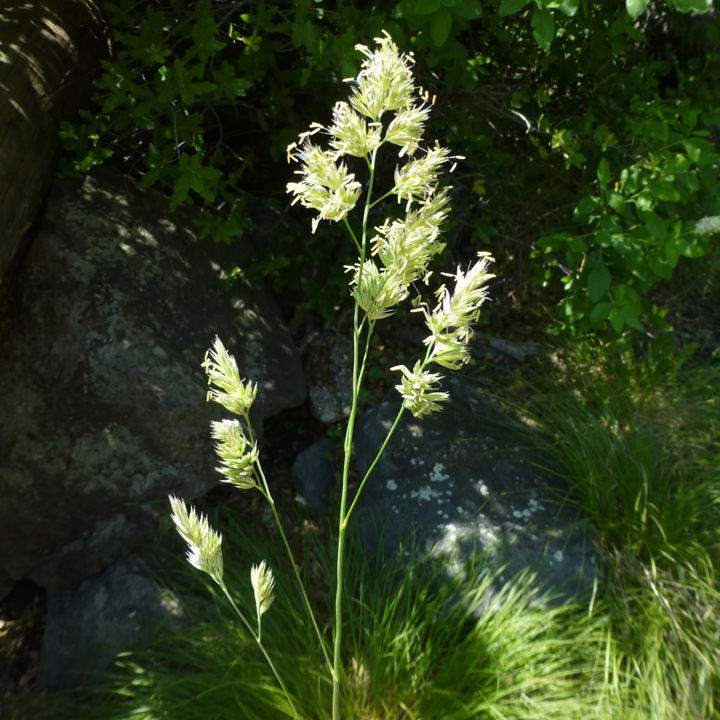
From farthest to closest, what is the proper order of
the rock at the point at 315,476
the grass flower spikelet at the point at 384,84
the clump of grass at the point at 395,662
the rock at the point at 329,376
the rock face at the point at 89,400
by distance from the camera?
the rock at the point at 329,376, the rock at the point at 315,476, the rock face at the point at 89,400, the clump of grass at the point at 395,662, the grass flower spikelet at the point at 384,84

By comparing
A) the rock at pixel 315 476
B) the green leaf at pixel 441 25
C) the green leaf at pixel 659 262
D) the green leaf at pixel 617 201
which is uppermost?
the green leaf at pixel 441 25

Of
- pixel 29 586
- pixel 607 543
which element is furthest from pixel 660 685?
pixel 29 586

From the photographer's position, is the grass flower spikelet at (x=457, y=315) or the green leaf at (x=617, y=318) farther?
the green leaf at (x=617, y=318)

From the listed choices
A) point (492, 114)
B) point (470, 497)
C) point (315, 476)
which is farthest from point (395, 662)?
point (492, 114)

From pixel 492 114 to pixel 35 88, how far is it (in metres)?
2.35

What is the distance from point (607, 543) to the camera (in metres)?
2.62

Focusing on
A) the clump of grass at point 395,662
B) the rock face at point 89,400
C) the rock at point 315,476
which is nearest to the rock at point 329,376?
the rock at point 315,476

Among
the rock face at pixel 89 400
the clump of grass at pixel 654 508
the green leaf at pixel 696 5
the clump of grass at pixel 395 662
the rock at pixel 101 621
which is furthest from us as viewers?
the rock face at pixel 89 400

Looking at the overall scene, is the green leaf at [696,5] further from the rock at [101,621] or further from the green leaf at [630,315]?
the rock at [101,621]

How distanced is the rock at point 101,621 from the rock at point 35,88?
52.7 inches

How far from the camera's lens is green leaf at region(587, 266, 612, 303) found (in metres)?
2.55

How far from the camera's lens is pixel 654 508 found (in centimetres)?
258

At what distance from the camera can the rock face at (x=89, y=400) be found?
2613 mm

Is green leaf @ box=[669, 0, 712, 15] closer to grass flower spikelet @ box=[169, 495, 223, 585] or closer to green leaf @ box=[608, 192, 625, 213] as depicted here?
green leaf @ box=[608, 192, 625, 213]
